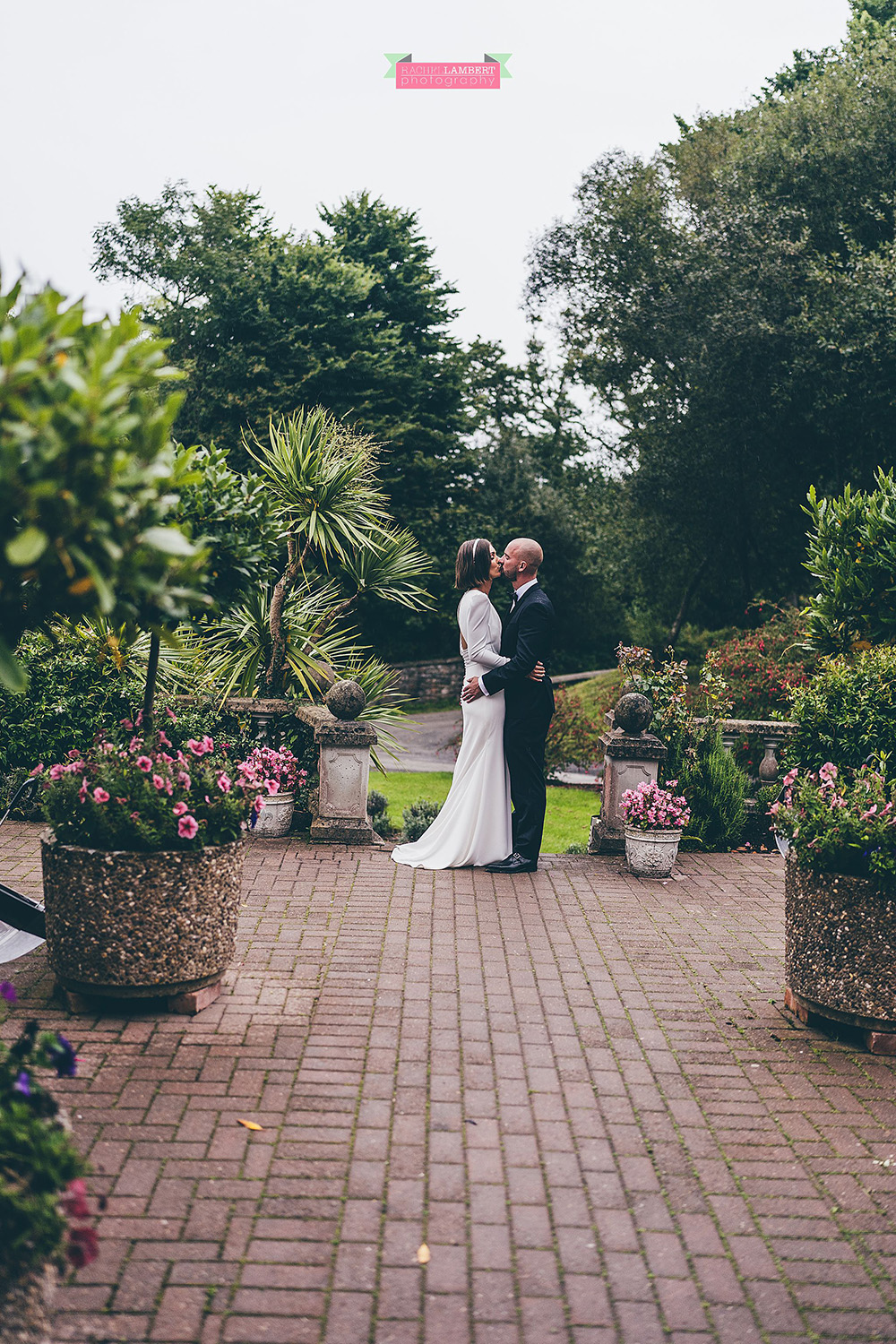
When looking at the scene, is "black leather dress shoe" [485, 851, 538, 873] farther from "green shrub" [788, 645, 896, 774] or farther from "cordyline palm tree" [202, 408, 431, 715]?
"cordyline palm tree" [202, 408, 431, 715]

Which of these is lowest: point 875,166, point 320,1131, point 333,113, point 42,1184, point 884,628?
point 320,1131

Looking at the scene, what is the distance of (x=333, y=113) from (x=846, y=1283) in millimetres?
12205

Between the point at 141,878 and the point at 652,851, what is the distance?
413 cm

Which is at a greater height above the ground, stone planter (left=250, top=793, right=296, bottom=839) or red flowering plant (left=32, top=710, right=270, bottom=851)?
red flowering plant (left=32, top=710, right=270, bottom=851)

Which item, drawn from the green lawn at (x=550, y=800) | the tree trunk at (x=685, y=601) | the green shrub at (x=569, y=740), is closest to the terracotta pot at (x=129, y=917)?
the green lawn at (x=550, y=800)

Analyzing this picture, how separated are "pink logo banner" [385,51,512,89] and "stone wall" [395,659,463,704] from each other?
60.5ft

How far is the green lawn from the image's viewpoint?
10.7m

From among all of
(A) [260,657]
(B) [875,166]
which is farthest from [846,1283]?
(B) [875,166]

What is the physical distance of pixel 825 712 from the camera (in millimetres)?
6910

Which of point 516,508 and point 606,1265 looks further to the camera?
point 516,508

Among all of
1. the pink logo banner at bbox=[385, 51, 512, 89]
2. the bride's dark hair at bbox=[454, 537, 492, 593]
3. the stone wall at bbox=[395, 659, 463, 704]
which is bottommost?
the stone wall at bbox=[395, 659, 463, 704]

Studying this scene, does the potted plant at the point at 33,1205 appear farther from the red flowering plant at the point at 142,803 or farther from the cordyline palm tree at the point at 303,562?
the cordyline palm tree at the point at 303,562

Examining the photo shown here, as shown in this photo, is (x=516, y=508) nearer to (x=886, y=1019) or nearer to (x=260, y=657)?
(x=260, y=657)

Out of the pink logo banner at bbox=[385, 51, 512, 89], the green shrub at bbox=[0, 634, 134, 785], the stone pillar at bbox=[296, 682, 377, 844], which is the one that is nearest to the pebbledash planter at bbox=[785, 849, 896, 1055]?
the stone pillar at bbox=[296, 682, 377, 844]
